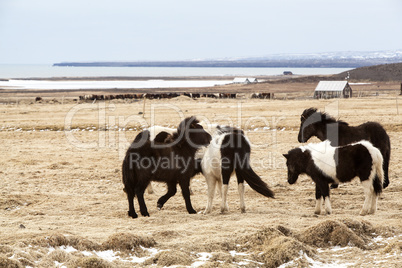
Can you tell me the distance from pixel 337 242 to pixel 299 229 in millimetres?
790

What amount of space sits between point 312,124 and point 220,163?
11.7ft

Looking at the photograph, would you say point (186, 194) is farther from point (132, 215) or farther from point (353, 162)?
point (353, 162)

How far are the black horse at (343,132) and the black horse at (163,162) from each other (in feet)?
11.2

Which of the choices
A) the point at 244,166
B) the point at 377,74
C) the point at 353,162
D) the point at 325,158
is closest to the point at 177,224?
the point at 244,166

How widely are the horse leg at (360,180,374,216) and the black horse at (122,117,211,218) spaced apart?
3075 millimetres

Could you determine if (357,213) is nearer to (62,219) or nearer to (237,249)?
(237,249)

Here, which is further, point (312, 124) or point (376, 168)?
point (312, 124)

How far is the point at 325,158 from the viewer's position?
10102mm

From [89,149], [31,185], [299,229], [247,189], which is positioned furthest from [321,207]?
[89,149]

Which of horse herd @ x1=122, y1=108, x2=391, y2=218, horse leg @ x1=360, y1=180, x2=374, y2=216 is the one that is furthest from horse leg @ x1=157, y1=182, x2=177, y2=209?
horse leg @ x1=360, y1=180, x2=374, y2=216

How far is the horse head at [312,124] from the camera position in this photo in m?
12.8

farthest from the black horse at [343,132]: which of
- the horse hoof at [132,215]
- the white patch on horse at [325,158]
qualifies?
the horse hoof at [132,215]

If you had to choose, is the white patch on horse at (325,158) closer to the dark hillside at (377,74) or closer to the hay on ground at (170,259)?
the hay on ground at (170,259)

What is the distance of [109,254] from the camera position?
23.5 feet
